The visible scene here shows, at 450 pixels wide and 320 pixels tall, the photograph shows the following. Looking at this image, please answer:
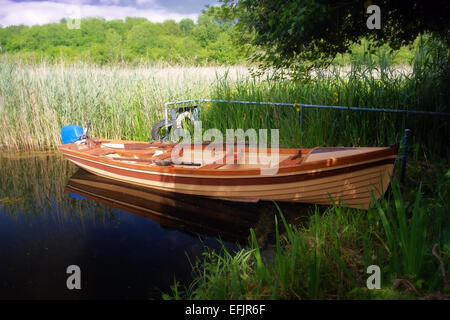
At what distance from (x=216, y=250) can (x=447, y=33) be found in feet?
14.4

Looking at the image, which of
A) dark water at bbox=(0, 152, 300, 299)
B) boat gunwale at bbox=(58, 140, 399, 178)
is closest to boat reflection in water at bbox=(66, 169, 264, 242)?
dark water at bbox=(0, 152, 300, 299)

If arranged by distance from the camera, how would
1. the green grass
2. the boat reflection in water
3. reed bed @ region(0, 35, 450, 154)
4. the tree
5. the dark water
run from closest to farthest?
1. the green grass
2. the dark water
3. the tree
4. the boat reflection in water
5. reed bed @ region(0, 35, 450, 154)

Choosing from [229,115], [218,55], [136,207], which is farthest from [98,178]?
[218,55]

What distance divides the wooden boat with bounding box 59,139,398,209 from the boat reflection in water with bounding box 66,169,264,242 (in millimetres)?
149

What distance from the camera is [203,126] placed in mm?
7828

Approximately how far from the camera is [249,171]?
15.3 feet

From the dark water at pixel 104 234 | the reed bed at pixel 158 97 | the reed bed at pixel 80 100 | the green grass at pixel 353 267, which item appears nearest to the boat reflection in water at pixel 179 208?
the dark water at pixel 104 234

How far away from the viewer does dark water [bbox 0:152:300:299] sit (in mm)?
3355

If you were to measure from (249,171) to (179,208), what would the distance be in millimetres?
1279

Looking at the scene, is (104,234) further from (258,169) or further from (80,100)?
(80,100)

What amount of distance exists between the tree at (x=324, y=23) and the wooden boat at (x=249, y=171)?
153 centimetres

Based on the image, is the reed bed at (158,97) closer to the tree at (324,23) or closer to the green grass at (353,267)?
the tree at (324,23)

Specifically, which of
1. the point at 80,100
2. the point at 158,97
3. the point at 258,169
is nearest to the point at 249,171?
the point at 258,169

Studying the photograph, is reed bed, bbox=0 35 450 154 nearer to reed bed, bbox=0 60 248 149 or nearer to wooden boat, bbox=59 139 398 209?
reed bed, bbox=0 60 248 149
